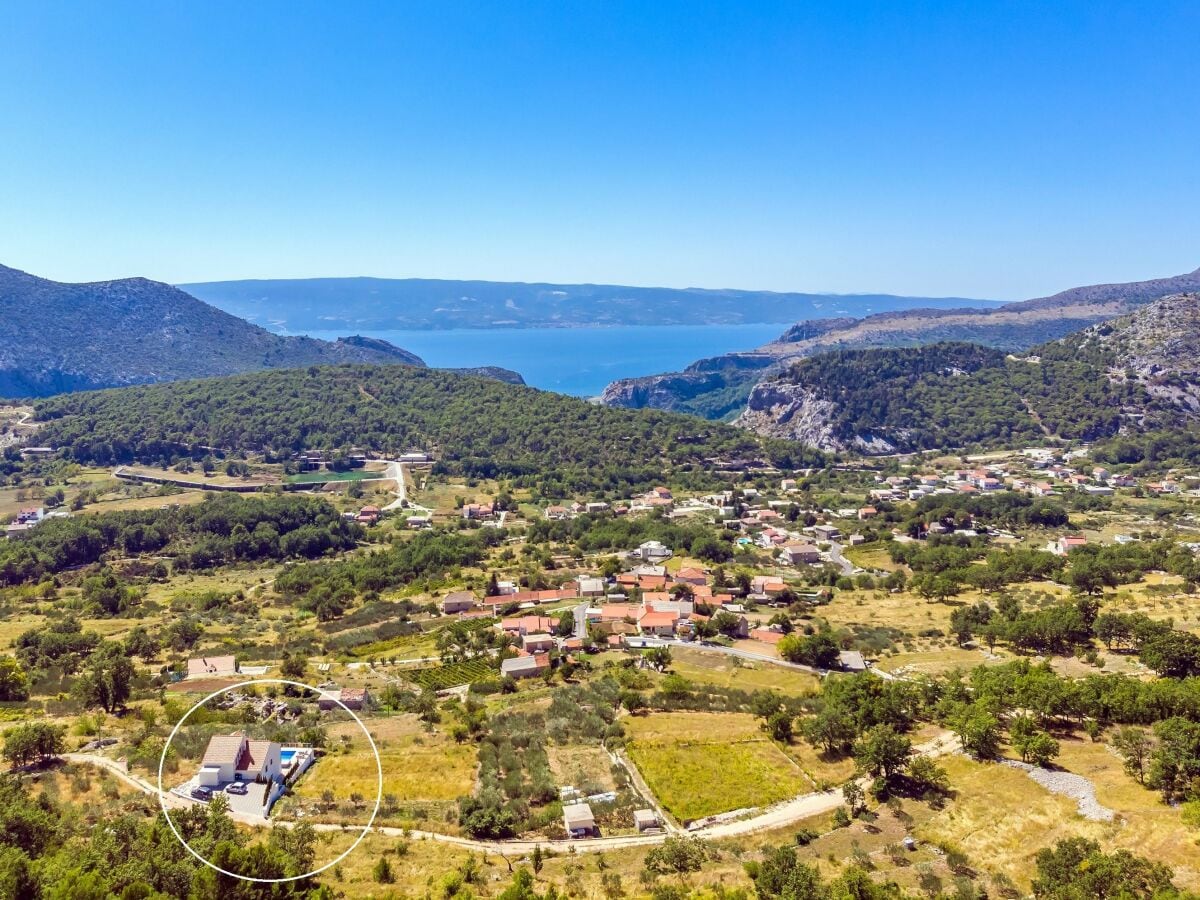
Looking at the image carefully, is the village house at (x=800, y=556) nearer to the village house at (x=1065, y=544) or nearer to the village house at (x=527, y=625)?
the village house at (x=1065, y=544)

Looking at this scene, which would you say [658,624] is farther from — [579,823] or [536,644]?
[579,823]

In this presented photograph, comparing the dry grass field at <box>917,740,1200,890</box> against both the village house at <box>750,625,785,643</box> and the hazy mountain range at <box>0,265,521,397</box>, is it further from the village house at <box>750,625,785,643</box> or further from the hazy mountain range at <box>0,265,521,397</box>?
the hazy mountain range at <box>0,265,521,397</box>

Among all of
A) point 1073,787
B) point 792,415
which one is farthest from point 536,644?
point 792,415

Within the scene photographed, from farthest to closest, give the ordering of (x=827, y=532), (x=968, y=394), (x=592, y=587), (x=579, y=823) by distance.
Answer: (x=968, y=394) → (x=827, y=532) → (x=592, y=587) → (x=579, y=823)

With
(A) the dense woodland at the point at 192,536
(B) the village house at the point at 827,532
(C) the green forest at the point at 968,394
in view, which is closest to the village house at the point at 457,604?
(A) the dense woodland at the point at 192,536

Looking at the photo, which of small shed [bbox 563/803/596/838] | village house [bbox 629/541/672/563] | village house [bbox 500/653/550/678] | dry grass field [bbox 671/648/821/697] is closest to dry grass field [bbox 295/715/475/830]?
small shed [bbox 563/803/596/838]

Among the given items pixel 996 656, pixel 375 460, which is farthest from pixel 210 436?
pixel 996 656
